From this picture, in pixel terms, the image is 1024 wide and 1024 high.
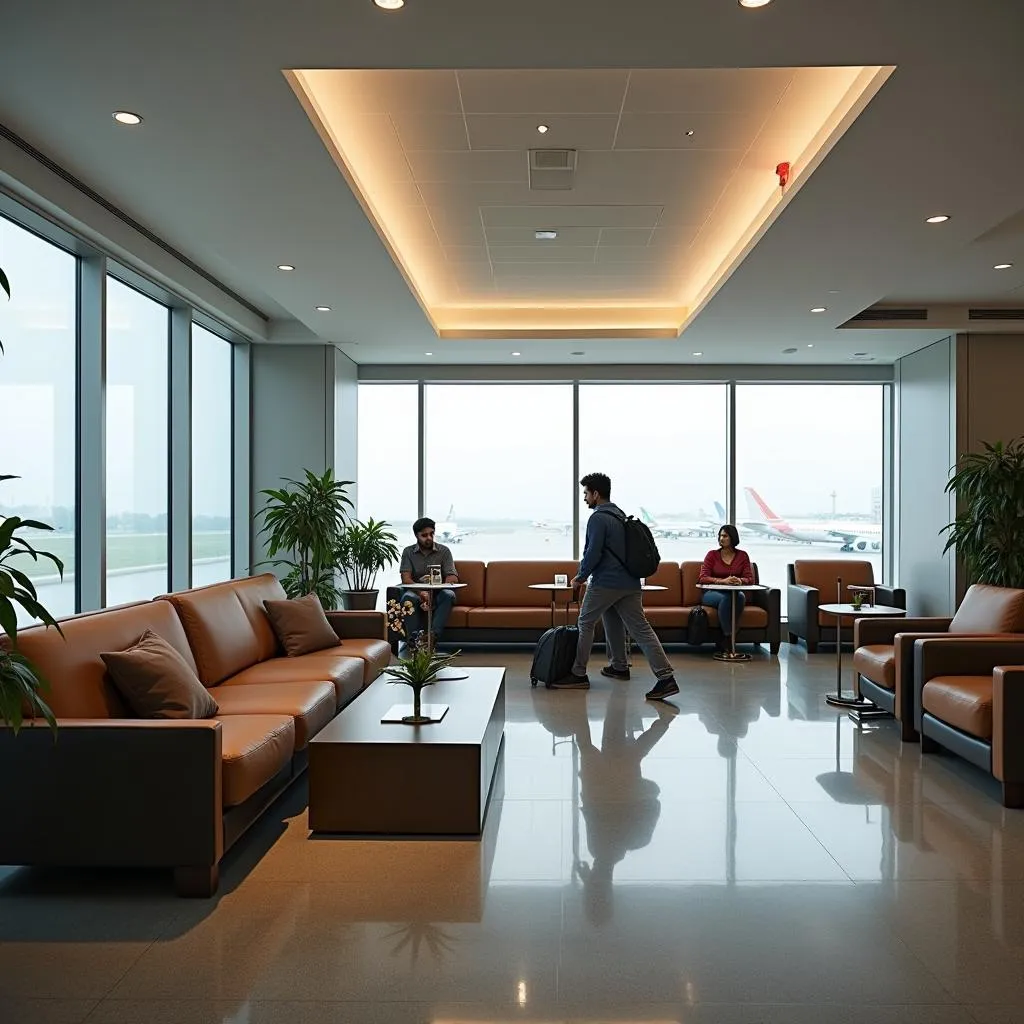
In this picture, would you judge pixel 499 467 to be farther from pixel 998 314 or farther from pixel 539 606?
pixel 998 314

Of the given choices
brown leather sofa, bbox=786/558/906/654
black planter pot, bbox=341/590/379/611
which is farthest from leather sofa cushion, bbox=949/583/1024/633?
black planter pot, bbox=341/590/379/611

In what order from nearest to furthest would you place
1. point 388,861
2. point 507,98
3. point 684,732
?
point 388,861 → point 507,98 → point 684,732

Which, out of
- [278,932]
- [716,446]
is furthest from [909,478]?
[278,932]

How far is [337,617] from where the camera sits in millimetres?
6922

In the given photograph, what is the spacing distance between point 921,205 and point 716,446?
19.4ft

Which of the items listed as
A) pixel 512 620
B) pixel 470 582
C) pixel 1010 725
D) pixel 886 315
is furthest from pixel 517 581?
pixel 1010 725

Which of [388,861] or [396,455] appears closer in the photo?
[388,861]

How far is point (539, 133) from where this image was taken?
4.81 m

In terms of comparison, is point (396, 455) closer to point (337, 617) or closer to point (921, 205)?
point (337, 617)

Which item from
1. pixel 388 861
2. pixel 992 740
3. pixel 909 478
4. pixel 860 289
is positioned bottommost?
pixel 388 861

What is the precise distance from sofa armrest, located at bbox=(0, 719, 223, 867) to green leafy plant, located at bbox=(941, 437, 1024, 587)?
706 cm

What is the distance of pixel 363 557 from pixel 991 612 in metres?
5.73

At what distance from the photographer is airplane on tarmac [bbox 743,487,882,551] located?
1092 centimetres

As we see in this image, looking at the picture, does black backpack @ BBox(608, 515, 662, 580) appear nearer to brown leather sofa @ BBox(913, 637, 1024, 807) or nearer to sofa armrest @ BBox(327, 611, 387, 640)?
sofa armrest @ BBox(327, 611, 387, 640)
